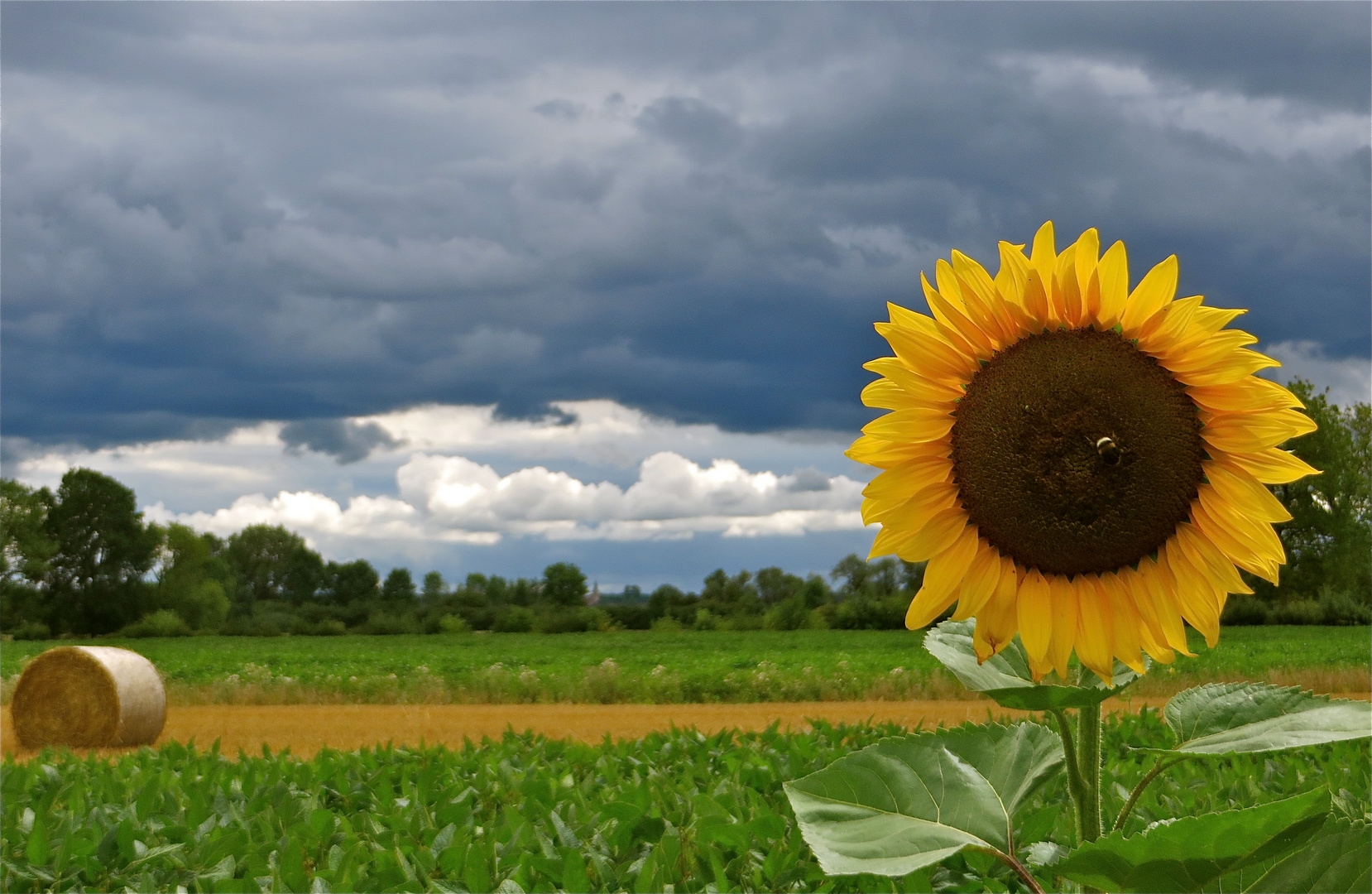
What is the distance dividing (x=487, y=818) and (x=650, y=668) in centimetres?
2026

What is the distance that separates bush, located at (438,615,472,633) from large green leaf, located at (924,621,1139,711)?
4925cm

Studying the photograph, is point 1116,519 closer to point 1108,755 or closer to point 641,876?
point 641,876

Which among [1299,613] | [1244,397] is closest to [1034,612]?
[1244,397]

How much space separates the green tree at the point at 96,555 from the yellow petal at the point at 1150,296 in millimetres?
63419

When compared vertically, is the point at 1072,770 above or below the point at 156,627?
above

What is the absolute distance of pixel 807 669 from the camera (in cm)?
1967

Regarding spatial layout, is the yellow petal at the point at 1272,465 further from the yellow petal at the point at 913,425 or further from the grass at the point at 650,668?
the grass at the point at 650,668

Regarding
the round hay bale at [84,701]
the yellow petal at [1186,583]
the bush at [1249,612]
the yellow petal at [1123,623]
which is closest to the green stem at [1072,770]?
the yellow petal at [1123,623]

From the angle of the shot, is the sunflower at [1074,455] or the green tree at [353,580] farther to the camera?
the green tree at [353,580]

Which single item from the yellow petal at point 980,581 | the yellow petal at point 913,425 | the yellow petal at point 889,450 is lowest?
the yellow petal at point 980,581

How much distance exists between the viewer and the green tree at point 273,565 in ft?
233

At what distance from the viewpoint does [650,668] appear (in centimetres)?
2488

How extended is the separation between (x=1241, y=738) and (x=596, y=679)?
59.9 feet

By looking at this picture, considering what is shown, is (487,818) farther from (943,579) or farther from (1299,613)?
(1299,613)
